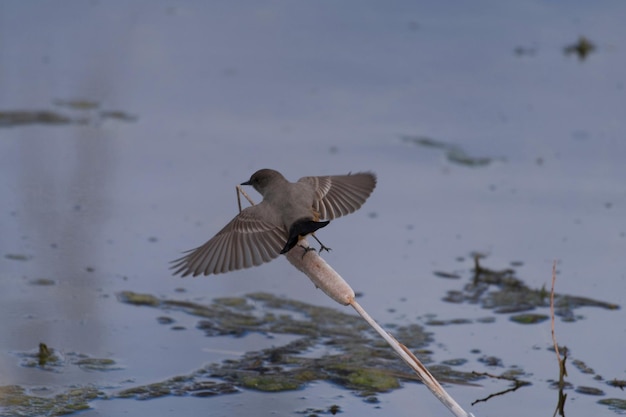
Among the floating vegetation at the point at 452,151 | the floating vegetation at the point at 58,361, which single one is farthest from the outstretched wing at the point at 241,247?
the floating vegetation at the point at 452,151

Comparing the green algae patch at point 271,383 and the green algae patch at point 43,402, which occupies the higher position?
the green algae patch at point 271,383

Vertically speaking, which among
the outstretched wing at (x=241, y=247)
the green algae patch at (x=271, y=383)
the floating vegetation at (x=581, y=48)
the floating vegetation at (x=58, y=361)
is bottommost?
the green algae patch at (x=271, y=383)

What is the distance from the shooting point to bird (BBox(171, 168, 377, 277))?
5488 millimetres

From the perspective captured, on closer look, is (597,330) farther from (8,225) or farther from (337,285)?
(8,225)

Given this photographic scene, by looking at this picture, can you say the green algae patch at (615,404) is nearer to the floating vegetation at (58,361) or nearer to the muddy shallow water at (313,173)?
the muddy shallow water at (313,173)

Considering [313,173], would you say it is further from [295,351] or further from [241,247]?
[241,247]

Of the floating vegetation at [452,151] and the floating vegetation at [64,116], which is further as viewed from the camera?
the floating vegetation at [64,116]

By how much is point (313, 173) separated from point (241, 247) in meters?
A: 2.87

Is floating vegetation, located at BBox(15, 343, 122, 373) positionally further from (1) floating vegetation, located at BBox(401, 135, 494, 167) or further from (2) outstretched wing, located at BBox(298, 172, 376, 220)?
(1) floating vegetation, located at BBox(401, 135, 494, 167)

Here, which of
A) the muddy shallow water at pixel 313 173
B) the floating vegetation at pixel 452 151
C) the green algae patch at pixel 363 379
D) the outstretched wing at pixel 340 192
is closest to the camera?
the outstretched wing at pixel 340 192

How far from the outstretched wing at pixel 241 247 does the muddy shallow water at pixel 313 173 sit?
0.63m

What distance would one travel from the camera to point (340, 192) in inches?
236

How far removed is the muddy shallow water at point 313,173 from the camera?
6070 millimetres

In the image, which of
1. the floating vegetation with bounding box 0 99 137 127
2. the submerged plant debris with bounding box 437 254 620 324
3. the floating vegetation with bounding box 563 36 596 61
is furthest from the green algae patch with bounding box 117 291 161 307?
the floating vegetation with bounding box 563 36 596 61
